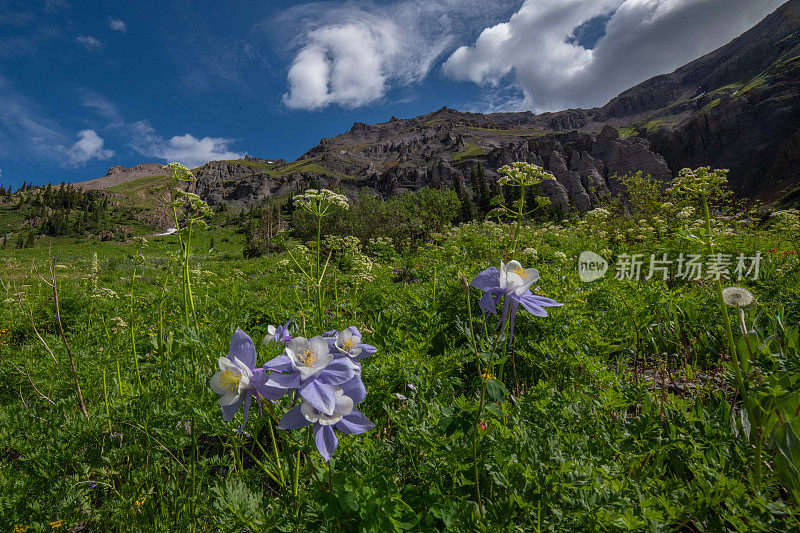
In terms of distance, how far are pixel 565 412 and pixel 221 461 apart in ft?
5.95

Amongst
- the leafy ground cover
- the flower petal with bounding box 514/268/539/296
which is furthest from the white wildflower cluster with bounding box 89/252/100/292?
the flower petal with bounding box 514/268/539/296

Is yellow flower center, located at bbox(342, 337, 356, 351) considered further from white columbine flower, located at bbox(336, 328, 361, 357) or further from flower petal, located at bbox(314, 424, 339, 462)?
flower petal, located at bbox(314, 424, 339, 462)

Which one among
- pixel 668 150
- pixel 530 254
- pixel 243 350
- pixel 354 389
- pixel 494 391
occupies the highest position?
pixel 243 350

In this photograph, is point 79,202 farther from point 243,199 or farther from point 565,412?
point 565,412

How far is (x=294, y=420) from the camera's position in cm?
102

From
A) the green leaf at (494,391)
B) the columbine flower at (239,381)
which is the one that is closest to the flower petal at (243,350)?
the columbine flower at (239,381)

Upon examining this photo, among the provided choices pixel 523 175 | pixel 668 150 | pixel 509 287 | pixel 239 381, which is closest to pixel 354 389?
pixel 239 381

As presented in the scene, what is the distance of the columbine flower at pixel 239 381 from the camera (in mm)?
1018

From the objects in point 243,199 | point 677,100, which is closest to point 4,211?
point 243,199

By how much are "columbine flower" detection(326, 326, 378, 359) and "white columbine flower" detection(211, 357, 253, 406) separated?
0.89 ft

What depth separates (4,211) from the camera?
96.5 m
